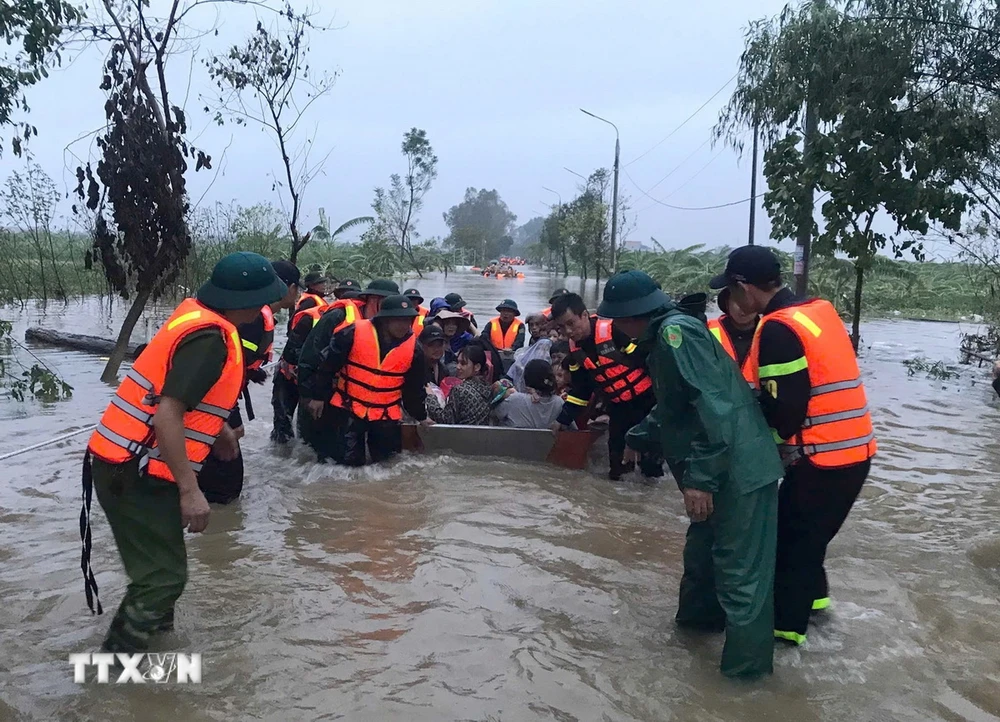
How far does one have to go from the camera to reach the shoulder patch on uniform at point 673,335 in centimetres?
338

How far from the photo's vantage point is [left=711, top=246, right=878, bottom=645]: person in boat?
343cm

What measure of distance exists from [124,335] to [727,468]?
918 cm

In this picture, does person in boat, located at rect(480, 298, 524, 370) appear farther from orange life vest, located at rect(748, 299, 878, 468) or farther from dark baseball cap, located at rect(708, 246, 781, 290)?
orange life vest, located at rect(748, 299, 878, 468)

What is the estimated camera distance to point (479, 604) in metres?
4.46

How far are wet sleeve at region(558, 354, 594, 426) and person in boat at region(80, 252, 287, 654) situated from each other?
328 cm

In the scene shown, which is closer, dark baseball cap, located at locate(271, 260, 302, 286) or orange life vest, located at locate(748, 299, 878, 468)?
orange life vest, located at locate(748, 299, 878, 468)

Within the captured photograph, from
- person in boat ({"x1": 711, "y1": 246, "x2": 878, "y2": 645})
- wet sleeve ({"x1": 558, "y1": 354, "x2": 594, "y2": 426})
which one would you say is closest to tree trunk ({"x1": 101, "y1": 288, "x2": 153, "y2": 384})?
wet sleeve ({"x1": 558, "y1": 354, "x2": 594, "y2": 426})

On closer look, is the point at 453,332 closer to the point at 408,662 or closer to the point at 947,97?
the point at 408,662

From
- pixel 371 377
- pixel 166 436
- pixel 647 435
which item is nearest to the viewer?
pixel 166 436

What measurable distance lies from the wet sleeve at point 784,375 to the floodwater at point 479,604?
1099 mm

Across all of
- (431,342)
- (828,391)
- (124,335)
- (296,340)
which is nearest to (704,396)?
(828,391)

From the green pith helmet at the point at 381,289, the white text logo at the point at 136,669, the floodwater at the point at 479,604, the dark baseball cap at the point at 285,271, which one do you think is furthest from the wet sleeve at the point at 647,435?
the dark baseball cap at the point at 285,271

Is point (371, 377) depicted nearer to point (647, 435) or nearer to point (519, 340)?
point (647, 435)

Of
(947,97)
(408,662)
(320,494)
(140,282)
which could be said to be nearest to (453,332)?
(320,494)
